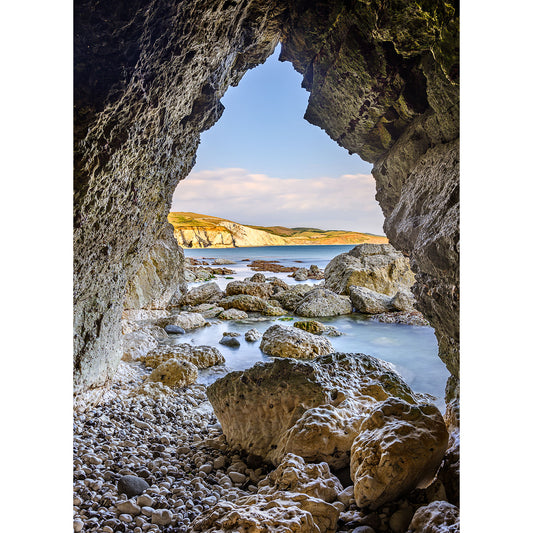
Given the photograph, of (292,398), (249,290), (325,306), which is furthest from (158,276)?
(292,398)

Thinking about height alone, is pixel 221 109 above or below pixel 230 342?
above

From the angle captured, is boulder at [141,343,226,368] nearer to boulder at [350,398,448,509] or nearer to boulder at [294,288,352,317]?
boulder at [350,398,448,509]

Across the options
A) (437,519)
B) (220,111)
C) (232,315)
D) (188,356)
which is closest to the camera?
(437,519)

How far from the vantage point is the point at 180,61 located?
192 cm

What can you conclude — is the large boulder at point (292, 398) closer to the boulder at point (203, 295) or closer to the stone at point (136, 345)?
the stone at point (136, 345)

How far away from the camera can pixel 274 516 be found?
3.81 feet

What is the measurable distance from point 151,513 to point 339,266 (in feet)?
29.9

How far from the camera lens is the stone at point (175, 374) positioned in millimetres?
3770

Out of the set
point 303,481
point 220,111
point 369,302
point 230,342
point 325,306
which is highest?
point 220,111

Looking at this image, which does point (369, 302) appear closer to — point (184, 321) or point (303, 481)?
point (184, 321)

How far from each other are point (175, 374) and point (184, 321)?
300 centimetres

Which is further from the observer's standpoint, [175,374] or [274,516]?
[175,374]

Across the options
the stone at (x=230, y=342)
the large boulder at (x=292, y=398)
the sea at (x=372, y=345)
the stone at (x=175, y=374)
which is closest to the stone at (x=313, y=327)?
the sea at (x=372, y=345)
